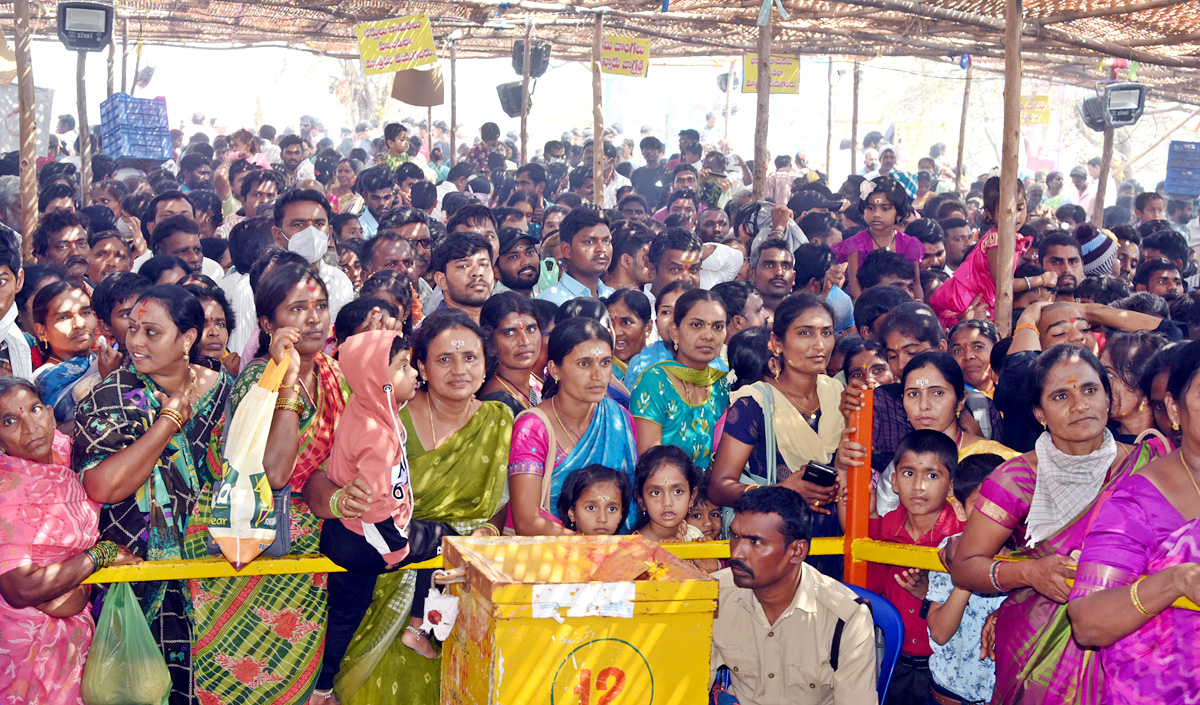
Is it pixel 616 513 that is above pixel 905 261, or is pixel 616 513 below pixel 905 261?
below

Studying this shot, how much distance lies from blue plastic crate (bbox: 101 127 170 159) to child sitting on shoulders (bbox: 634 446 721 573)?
8.52m

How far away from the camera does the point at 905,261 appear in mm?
6656

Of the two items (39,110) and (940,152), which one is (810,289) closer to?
(39,110)

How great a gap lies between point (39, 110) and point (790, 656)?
1295 cm

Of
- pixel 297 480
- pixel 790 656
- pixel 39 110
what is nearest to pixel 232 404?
pixel 297 480

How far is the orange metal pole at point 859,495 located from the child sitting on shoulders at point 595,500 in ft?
2.62

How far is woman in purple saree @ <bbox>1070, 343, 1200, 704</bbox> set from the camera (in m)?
2.42

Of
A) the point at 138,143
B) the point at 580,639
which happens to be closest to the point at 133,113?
the point at 138,143

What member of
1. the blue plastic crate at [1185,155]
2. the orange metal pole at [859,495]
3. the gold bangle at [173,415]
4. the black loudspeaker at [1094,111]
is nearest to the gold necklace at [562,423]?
the orange metal pole at [859,495]

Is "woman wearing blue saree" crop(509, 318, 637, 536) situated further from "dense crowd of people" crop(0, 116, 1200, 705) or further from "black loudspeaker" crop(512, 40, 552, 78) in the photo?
"black loudspeaker" crop(512, 40, 552, 78)

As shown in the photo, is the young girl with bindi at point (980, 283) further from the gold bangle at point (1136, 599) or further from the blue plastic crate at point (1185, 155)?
the blue plastic crate at point (1185, 155)

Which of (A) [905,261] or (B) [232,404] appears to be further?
(A) [905,261]

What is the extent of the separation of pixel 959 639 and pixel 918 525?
0.41 m

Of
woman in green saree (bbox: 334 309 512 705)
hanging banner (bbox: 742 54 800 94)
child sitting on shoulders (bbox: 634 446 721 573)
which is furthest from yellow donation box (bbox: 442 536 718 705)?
hanging banner (bbox: 742 54 800 94)
